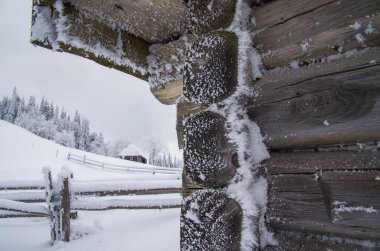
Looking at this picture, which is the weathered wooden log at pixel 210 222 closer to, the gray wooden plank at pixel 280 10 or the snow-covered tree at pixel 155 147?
the gray wooden plank at pixel 280 10

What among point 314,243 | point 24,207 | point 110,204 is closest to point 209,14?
Result: point 314,243

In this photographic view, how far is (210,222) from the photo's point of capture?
3.87 feet

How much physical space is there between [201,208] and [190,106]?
1.73 feet

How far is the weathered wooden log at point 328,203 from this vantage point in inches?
35.9

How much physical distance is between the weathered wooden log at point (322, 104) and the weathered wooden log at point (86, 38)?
3.56 ft

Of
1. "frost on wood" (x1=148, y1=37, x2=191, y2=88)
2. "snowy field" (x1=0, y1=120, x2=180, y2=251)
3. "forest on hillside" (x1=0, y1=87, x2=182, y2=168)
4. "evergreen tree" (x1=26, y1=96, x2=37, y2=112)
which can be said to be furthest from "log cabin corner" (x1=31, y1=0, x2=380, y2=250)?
"evergreen tree" (x1=26, y1=96, x2=37, y2=112)

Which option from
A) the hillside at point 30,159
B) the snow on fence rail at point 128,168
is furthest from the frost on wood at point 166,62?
the snow on fence rail at point 128,168

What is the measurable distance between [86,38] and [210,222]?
1356 millimetres

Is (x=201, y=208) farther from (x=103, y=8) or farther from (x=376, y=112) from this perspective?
(x=103, y=8)

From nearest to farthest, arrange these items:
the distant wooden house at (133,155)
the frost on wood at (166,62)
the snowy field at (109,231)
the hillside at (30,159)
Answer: the frost on wood at (166,62) → the snowy field at (109,231) → the hillside at (30,159) → the distant wooden house at (133,155)

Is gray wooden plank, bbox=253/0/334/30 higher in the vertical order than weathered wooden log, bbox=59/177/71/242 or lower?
higher

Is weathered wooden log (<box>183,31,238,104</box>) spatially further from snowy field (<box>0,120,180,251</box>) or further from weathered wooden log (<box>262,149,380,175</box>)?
snowy field (<box>0,120,180,251</box>)

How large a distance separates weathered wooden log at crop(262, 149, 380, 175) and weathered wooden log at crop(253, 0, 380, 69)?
40 cm

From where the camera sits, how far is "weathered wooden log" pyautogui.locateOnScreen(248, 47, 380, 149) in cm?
94
